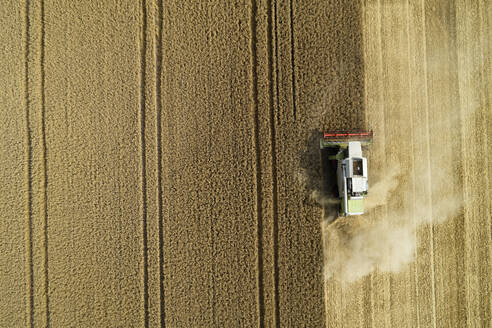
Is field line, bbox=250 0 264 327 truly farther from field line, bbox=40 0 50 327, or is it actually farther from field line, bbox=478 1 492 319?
field line, bbox=478 1 492 319

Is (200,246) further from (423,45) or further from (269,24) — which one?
(423,45)

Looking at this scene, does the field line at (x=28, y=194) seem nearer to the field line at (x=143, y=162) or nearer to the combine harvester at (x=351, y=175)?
the field line at (x=143, y=162)

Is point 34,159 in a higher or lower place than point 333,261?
higher

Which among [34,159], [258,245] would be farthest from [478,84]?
[34,159]

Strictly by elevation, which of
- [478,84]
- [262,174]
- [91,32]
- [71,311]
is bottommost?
[71,311]

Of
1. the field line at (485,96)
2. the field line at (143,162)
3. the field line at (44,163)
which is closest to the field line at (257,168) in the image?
the field line at (143,162)

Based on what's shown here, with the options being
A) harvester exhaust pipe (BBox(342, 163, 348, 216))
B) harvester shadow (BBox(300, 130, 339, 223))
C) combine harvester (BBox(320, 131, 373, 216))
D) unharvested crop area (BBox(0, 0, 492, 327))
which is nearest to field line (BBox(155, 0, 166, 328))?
unharvested crop area (BBox(0, 0, 492, 327))

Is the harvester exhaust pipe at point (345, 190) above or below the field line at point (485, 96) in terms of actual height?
below
